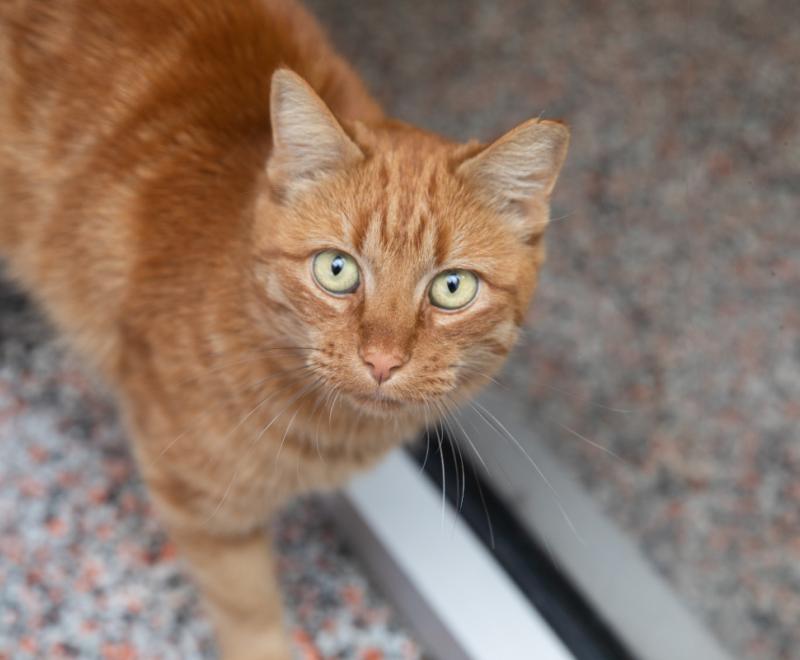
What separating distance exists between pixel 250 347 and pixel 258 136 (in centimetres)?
31

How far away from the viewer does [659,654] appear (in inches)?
59.9

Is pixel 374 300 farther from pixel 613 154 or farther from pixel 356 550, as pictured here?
pixel 613 154

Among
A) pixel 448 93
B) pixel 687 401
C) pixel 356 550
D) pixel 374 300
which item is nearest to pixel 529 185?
pixel 374 300

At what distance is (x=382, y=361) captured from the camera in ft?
3.59

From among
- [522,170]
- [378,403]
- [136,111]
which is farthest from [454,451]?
[136,111]

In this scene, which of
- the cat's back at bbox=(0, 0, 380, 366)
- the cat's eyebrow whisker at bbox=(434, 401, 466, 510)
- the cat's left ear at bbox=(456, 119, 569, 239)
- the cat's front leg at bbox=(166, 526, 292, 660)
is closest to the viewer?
the cat's left ear at bbox=(456, 119, 569, 239)

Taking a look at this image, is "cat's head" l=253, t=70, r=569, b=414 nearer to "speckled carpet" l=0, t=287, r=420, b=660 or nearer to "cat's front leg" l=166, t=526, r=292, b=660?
"cat's front leg" l=166, t=526, r=292, b=660

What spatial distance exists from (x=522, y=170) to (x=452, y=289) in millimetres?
161

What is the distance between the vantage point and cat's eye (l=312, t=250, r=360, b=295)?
1148 millimetres

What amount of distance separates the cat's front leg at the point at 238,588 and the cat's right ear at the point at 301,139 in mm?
596

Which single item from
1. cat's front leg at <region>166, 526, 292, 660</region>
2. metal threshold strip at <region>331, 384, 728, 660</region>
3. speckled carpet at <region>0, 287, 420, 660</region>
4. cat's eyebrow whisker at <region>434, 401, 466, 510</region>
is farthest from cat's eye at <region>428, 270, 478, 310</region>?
speckled carpet at <region>0, 287, 420, 660</region>

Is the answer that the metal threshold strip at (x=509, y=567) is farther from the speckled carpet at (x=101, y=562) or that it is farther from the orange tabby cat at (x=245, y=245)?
the orange tabby cat at (x=245, y=245)

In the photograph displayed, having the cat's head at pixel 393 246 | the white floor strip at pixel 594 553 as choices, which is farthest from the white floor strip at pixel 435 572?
the cat's head at pixel 393 246

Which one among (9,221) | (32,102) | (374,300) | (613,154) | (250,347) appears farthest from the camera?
(613,154)
